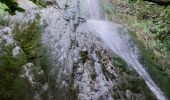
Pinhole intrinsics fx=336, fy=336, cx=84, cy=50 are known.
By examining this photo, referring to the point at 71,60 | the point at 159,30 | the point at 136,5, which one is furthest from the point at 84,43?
the point at 136,5

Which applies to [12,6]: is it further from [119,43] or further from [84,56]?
[119,43]

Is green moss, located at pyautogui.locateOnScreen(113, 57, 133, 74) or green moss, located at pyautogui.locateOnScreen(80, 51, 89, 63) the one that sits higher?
green moss, located at pyautogui.locateOnScreen(80, 51, 89, 63)

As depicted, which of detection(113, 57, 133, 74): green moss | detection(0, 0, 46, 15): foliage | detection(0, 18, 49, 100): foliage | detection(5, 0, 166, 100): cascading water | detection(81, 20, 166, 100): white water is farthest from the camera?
detection(81, 20, 166, 100): white water

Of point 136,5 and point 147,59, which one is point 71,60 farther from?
point 136,5

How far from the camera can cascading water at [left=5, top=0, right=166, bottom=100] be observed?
7555 millimetres

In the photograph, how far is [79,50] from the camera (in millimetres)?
8547

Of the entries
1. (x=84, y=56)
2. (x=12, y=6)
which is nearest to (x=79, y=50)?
(x=84, y=56)

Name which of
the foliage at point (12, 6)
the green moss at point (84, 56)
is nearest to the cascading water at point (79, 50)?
the green moss at point (84, 56)

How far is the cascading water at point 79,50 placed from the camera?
7555 millimetres

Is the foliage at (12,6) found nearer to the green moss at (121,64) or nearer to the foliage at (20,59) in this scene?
the foliage at (20,59)

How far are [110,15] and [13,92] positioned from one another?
6692mm

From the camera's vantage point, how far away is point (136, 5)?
47.2 feet

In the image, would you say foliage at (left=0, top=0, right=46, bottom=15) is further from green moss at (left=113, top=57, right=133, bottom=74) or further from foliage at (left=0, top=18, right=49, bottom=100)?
green moss at (left=113, top=57, right=133, bottom=74)

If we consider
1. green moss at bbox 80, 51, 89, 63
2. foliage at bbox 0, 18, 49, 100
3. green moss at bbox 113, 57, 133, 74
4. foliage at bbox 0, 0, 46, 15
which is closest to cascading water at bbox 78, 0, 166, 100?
green moss at bbox 113, 57, 133, 74
